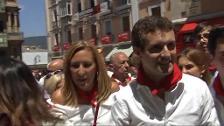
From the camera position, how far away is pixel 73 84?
362 cm

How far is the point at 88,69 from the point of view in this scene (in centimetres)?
357

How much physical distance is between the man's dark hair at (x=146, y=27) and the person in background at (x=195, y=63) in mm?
1152

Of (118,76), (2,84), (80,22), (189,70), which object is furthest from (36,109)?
(80,22)

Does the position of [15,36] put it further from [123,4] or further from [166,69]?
[166,69]

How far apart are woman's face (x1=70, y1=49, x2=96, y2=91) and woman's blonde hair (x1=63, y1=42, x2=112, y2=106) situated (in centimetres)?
3

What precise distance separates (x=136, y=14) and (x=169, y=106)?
1121 inches

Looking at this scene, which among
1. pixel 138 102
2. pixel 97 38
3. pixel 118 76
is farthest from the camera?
pixel 97 38

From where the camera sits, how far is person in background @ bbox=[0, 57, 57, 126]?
250 cm

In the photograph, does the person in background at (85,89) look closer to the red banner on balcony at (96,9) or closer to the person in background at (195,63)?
the person in background at (195,63)

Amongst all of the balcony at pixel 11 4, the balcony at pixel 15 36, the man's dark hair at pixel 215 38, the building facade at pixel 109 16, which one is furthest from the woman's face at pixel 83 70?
the balcony at pixel 11 4

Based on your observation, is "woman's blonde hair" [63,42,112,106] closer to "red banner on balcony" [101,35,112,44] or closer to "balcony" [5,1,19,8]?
"red banner on balcony" [101,35,112,44]

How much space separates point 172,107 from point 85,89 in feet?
3.46

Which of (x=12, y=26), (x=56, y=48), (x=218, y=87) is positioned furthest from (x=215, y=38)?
(x=12, y=26)

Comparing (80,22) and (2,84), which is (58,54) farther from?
(2,84)
